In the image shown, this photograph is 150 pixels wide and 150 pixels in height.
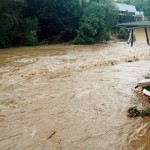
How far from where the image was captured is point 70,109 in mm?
8367

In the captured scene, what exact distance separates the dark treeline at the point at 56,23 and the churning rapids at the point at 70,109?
45.7 ft

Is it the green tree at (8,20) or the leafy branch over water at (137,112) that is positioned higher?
the green tree at (8,20)

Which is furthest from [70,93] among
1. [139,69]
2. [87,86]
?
[139,69]

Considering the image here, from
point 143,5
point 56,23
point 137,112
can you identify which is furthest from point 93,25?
point 143,5

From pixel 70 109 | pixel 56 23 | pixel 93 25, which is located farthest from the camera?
pixel 56 23

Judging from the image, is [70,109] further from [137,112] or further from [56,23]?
[56,23]

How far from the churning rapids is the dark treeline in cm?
1393

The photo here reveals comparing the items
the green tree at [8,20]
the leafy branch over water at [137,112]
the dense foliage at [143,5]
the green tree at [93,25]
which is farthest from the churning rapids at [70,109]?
the dense foliage at [143,5]

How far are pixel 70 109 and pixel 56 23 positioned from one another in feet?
79.3

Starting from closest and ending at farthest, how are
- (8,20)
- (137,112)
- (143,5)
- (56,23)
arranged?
(137,112)
(8,20)
(56,23)
(143,5)

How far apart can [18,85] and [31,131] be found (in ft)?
16.5

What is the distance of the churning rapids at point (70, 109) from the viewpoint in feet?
20.2

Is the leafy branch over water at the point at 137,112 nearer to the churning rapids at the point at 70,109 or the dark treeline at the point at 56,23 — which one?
the churning rapids at the point at 70,109

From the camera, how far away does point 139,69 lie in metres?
15.0
